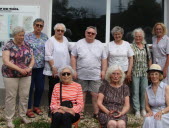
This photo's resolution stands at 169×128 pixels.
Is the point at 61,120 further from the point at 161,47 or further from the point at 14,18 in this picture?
the point at 14,18

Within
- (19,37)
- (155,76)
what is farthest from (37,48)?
(155,76)

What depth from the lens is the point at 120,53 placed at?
5238 mm

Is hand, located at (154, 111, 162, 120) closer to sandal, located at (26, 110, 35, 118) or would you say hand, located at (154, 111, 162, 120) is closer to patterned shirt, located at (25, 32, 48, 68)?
patterned shirt, located at (25, 32, 48, 68)

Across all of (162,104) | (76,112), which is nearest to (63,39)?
(76,112)

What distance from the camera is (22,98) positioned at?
485 centimetres

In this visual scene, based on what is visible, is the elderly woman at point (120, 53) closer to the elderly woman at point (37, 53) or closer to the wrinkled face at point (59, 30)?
the wrinkled face at point (59, 30)

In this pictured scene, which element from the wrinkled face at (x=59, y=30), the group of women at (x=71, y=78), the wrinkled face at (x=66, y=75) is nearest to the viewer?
the group of women at (x=71, y=78)

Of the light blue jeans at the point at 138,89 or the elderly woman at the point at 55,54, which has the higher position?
the elderly woman at the point at 55,54

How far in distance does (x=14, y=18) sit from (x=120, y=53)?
8.28 ft

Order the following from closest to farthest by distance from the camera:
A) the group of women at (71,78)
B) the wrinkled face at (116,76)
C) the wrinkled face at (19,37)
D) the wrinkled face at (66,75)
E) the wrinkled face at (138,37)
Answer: the group of women at (71,78) < the wrinkled face at (116,76) < the wrinkled face at (66,75) < the wrinkled face at (19,37) < the wrinkled face at (138,37)

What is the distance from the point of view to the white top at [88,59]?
5.09 metres

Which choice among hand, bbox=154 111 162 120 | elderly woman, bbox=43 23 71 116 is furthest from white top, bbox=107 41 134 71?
hand, bbox=154 111 162 120

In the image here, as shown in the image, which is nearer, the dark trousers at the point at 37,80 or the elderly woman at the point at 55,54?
the elderly woman at the point at 55,54

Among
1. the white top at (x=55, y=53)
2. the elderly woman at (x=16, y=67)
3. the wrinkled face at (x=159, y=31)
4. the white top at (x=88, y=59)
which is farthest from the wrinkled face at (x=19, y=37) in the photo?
the wrinkled face at (x=159, y=31)
